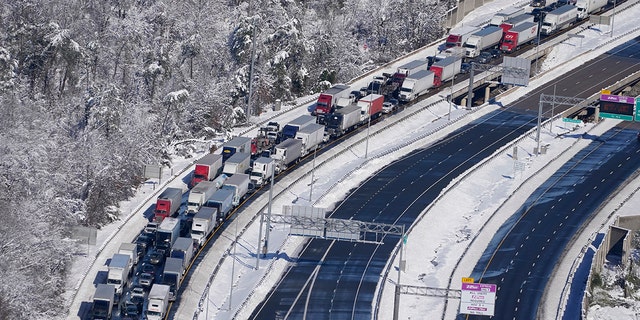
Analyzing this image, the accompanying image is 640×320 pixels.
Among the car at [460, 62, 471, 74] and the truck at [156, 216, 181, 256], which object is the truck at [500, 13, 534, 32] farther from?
the truck at [156, 216, 181, 256]

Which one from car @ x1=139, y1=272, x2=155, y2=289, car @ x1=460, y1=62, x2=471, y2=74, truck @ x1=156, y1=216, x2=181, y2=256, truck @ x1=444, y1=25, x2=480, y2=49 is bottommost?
car @ x1=139, y1=272, x2=155, y2=289

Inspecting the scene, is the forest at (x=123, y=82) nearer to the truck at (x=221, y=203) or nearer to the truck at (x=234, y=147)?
the truck at (x=234, y=147)

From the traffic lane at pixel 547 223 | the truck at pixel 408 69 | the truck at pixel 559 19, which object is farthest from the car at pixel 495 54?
the traffic lane at pixel 547 223

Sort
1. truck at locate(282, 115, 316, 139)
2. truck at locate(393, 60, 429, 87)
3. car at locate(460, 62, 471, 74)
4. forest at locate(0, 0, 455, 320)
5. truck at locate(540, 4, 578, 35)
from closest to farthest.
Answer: forest at locate(0, 0, 455, 320) → truck at locate(282, 115, 316, 139) → truck at locate(393, 60, 429, 87) → car at locate(460, 62, 471, 74) → truck at locate(540, 4, 578, 35)

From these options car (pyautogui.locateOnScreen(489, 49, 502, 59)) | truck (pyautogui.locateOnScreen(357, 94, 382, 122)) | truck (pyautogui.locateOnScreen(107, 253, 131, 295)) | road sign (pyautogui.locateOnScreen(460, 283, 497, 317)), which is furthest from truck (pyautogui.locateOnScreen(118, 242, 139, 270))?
car (pyautogui.locateOnScreen(489, 49, 502, 59))

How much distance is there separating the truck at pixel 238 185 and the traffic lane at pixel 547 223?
2176 centimetres

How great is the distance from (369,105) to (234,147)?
19998mm

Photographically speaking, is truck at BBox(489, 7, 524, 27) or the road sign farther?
truck at BBox(489, 7, 524, 27)

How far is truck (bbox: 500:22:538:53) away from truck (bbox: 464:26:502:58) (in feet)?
3.57

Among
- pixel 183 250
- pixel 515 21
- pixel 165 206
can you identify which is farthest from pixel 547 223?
→ pixel 515 21

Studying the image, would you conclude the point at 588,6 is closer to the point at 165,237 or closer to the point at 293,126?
the point at 293,126

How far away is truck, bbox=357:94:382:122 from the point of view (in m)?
142

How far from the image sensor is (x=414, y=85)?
14962 cm

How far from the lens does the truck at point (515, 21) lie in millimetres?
169875
